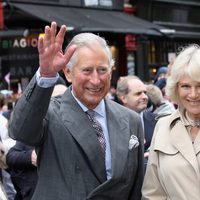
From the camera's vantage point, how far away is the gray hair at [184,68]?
3.26m

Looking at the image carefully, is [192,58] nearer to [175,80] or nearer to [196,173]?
[175,80]

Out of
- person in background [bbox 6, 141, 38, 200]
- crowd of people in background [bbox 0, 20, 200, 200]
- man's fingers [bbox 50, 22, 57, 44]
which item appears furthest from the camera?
person in background [bbox 6, 141, 38, 200]

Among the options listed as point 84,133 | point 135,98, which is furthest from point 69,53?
point 135,98

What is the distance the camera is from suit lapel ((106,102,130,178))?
123 inches

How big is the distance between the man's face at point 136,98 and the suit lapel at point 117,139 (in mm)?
2925

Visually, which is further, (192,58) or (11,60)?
(11,60)

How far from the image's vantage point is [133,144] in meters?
3.29

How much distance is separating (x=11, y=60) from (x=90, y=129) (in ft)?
35.9

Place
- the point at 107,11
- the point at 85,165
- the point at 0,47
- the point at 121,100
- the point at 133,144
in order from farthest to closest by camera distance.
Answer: the point at 107,11 → the point at 0,47 → the point at 121,100 → the point at 133,144 → the point at 85,165

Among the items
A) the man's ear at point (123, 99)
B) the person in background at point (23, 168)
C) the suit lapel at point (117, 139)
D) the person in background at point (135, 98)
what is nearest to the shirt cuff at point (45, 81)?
the suit lapel at point (117, 139)

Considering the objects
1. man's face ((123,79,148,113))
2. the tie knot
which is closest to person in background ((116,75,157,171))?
man's face ((123,79,148,113))

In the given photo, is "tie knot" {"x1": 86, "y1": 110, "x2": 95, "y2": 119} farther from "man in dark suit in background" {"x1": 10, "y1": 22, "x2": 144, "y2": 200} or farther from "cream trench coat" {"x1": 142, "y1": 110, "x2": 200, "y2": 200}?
"cream trench coat" {"x1": 142, "y1": 110, "x2": 200, "y2": 200}

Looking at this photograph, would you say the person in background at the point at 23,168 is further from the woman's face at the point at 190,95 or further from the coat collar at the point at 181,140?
the woman's face at the point at 190,95

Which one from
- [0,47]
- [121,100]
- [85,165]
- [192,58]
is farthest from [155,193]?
[0,47]
